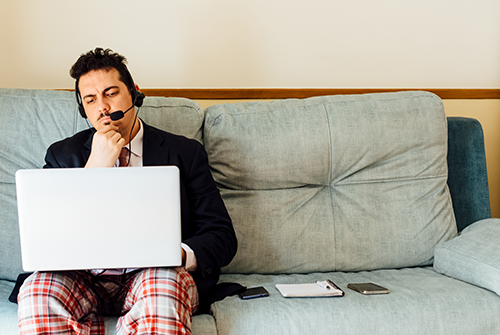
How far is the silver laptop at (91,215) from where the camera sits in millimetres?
848

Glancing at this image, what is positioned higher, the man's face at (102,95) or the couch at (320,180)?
the man's face at (102,95)

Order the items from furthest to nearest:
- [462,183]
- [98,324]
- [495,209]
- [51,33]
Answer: [495,209] → [51,33] → [462,183] → [98,324]

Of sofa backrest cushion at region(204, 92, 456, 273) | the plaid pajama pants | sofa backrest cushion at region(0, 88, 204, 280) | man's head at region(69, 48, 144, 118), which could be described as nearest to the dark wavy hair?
man's head at region(69, 48, 144, 118)

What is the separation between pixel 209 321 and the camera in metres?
1.09

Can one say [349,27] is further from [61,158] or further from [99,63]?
[61,158]

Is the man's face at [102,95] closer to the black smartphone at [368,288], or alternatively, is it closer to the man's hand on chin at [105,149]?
the man's hand on chin at [105,149]

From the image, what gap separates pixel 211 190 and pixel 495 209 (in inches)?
66.8

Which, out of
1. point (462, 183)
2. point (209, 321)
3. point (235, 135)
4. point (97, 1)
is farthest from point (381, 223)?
point (97, 1)

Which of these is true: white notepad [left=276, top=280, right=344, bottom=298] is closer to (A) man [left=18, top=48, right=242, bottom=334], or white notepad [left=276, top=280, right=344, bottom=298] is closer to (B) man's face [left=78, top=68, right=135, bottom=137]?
(A) man [left=18, top=48, right=242, bottom=334]

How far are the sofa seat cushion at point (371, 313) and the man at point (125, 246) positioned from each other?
0.41 ft

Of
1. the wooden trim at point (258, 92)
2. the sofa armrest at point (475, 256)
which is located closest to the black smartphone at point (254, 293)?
the sofa armrest at point (475, 256)

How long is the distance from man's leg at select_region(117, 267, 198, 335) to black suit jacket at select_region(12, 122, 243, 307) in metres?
0.21

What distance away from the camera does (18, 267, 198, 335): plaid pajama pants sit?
3.04 feet

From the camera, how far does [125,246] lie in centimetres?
86
